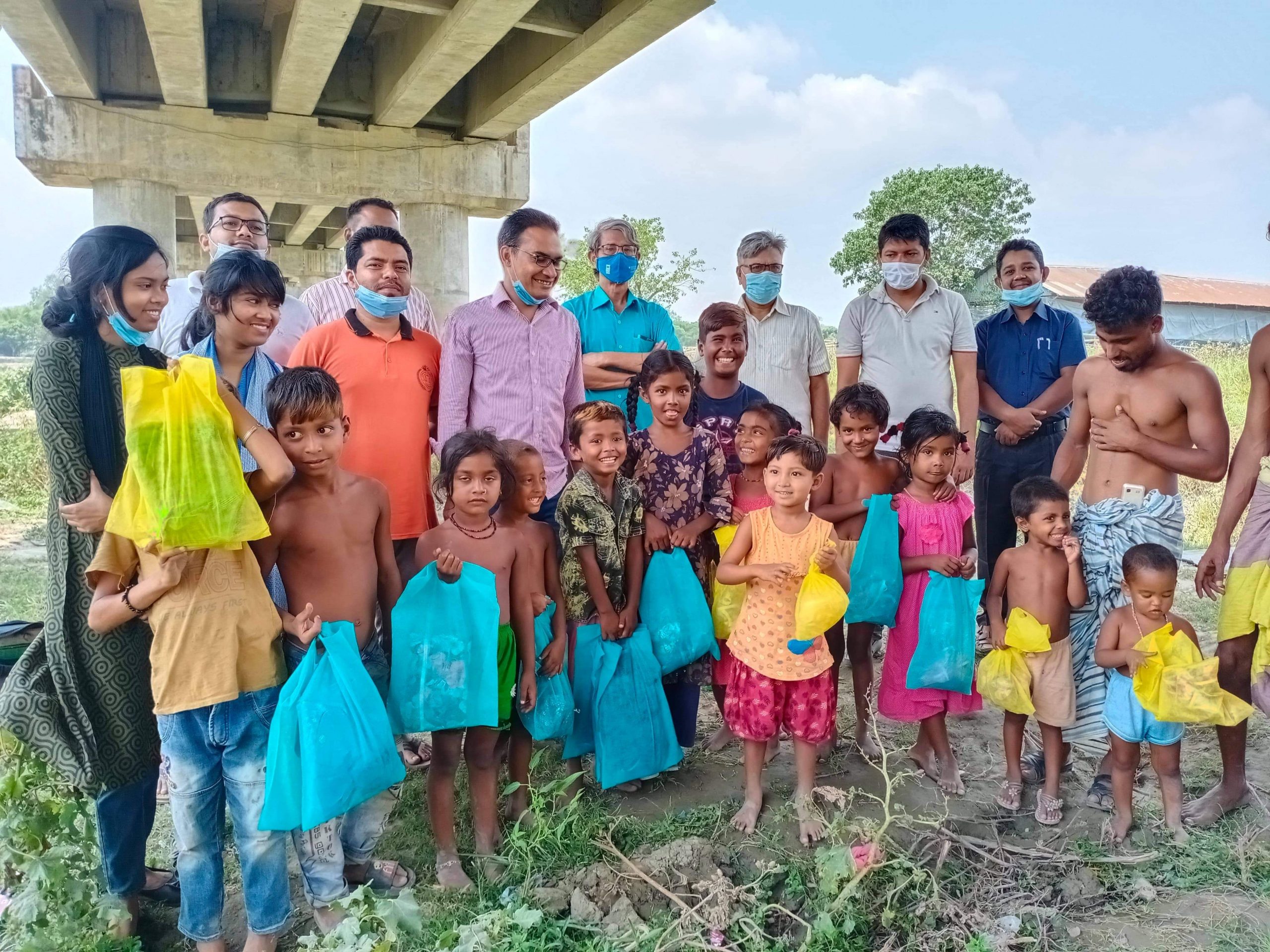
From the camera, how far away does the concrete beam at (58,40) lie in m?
5.06

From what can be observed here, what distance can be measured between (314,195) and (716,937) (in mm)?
7097

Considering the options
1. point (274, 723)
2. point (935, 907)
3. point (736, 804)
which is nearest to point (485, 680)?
point (274, 723)

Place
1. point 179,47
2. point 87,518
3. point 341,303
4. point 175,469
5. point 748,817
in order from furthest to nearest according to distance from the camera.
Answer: point 179,47 < point 341,303 < point 748,817 < point 87,518 < point 175,469

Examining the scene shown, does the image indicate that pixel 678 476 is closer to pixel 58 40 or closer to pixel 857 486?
pixel 857 486

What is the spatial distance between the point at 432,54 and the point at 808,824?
535cm

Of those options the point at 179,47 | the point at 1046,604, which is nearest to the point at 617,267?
the point at 1046,604

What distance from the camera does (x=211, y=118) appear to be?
700cm

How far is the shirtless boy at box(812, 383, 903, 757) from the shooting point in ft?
10.9

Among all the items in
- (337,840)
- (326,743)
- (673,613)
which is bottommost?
(337,840)

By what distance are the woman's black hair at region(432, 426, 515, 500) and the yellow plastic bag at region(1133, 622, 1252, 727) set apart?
2.11 meters

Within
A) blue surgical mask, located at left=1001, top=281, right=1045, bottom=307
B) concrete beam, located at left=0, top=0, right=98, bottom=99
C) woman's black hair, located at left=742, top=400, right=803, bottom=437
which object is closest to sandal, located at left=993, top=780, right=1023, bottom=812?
woman's black hair, located at left=742, top=400, right=803, bottom=437

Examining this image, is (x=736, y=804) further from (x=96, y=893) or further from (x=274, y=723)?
(x=96, y=893)

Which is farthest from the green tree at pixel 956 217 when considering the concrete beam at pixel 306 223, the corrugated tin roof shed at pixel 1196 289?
the concrete beam at pixel 306 223

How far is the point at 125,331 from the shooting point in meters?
2.19
